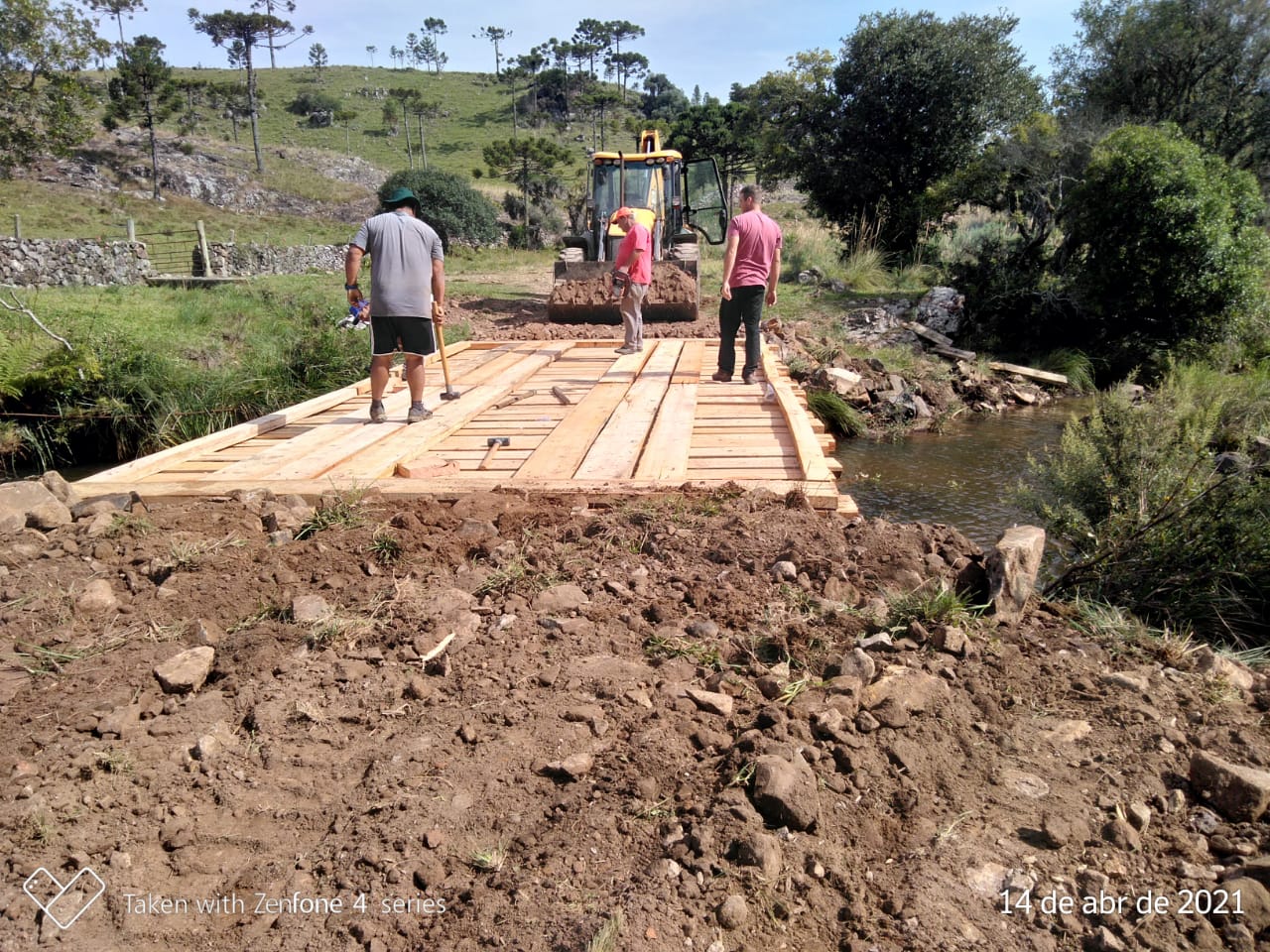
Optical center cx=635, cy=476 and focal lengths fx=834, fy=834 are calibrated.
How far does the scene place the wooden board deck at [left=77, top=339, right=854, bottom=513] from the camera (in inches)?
186

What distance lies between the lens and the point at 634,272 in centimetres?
859

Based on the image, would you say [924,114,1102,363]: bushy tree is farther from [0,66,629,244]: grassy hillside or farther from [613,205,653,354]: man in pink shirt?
[0,66,629,244]: grassy hillside

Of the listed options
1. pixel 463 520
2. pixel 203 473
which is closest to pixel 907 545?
pixel 463 520

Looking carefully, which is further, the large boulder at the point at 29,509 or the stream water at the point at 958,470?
the stream water at the point at 958,470

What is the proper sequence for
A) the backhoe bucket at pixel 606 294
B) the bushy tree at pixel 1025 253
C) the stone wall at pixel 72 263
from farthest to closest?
the stone wall at pixel 72 263, the bushy tree at pixel 1025 253, the backhoe bucket at pixel 606 294

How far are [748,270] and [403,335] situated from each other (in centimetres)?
302

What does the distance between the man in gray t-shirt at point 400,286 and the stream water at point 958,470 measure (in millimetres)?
3826

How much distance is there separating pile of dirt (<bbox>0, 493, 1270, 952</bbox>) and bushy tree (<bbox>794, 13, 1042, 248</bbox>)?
17956 millimetres

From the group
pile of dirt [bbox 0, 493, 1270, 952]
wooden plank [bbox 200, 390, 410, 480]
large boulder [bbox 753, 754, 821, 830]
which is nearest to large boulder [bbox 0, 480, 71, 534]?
pile of dirt [bbox 0, 493, 1270, 952]

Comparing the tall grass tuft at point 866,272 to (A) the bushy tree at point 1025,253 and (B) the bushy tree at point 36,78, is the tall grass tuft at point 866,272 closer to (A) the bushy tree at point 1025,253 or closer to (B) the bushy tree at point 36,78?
(A) the bushy tree at point 1025,253

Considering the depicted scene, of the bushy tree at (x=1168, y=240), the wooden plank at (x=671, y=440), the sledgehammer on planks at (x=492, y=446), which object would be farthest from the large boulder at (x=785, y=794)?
the bushy tree at (x=1168, y=240)

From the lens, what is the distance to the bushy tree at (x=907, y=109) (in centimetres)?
1916

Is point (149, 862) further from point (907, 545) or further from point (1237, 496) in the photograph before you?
point (1237, 496)

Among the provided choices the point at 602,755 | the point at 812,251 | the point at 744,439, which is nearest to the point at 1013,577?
the point at 602,755
